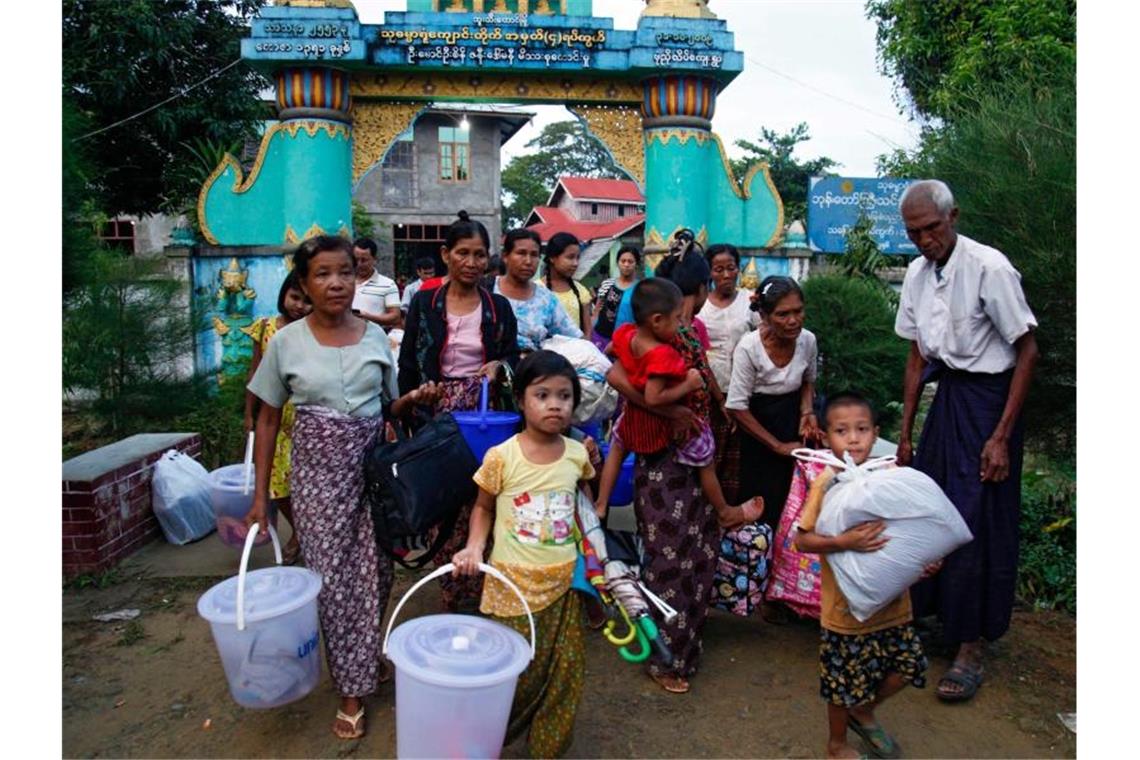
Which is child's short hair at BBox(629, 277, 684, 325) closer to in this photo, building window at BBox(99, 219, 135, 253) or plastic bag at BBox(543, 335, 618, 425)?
plastic bag at BBox(543, 335, 618, 425)

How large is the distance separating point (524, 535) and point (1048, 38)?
11.4 m

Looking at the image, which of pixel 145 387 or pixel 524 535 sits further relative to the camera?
pixel 145 387

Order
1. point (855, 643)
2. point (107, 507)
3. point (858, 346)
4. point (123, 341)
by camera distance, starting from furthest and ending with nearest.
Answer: point (123, 341)
point (858, 346)
point (107, 507)
point (855, 643)

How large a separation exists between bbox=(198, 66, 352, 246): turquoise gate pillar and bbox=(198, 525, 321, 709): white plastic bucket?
7.26m

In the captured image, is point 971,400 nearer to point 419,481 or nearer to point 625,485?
point 625,485

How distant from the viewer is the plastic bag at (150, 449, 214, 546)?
4773 mm

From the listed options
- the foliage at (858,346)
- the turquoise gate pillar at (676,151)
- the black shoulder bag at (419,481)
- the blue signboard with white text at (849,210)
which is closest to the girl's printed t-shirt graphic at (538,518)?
the black shoulder bag at (419,481)

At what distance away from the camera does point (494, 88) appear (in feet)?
31.2

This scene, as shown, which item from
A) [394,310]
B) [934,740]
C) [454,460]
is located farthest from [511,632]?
[394,310]

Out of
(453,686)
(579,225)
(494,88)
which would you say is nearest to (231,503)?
(453,686)

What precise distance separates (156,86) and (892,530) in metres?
11.8

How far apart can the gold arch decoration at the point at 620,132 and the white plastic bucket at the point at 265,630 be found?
8.05 m

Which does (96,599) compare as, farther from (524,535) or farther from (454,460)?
(524,535)

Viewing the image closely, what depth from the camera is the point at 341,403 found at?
2729 millimetres
